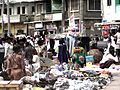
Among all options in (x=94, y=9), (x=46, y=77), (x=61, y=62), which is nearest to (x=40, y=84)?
(x=46, y=77)

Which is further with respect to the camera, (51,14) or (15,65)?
(51,14)

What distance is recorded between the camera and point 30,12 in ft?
246

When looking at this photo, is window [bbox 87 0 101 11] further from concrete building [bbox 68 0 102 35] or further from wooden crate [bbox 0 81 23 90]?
wooden crate [bbox 0 81 23 90]

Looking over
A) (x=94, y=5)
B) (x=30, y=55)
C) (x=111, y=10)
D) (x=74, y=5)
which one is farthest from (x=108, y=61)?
(x=74, y=5)

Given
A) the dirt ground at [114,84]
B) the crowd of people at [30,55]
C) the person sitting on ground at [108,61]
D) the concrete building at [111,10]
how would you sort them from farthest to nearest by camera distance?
the concrete building at [111,10], the person sitting on ground at [108,61], the dirt ground at [114,84], the crowd of people at [30,55]

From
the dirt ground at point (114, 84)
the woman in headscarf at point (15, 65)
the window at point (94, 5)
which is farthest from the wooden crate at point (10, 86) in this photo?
the window at point (94, 5)

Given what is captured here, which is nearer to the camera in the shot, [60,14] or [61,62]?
[61,62]

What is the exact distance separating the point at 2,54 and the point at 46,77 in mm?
4728

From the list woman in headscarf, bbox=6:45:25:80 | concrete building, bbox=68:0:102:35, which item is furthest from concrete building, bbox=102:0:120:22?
woman in headscarf, bbox=6:45:25:80

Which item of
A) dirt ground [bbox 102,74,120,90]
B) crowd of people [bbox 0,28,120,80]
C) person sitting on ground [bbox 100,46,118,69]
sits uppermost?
crowd of people [bbox 0,28,120,80]

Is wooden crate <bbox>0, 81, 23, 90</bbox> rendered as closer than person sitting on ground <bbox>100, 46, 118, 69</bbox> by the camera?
Yes

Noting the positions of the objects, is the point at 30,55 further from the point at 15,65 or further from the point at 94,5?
the point at 94,5

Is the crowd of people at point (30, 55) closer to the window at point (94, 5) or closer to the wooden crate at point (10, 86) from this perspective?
the wooden crate at point (10, 86)

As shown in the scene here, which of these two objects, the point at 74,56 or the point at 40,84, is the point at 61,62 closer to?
the point at 74,56
